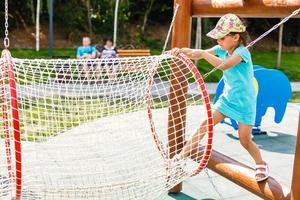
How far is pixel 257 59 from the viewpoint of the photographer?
14102mm

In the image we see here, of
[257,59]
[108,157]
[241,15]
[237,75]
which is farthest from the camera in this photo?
[257,59]

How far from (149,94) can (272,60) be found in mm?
11694

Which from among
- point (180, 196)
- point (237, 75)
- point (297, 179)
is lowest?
point (180, 196)

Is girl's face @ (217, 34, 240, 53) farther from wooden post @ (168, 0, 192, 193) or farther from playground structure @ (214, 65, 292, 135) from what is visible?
playground structure @ (214, 65, 292, 135)

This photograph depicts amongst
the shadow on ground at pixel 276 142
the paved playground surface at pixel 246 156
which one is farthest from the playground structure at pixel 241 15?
the shadow on ground at pixel 276 142

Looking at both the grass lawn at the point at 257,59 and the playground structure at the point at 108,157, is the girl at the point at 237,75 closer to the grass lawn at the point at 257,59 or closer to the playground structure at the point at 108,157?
the playground structure at the point at 108,157

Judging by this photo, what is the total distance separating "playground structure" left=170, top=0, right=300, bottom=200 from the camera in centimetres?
256

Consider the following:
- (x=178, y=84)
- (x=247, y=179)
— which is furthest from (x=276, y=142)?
(x=247, y=179)

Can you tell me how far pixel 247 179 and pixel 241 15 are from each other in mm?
1002

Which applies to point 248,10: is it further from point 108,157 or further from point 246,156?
point 246,156

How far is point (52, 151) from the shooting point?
3027 millimetres

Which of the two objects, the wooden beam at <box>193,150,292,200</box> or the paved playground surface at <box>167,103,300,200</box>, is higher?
the wooden beam at <box>193,150,292,200</box>

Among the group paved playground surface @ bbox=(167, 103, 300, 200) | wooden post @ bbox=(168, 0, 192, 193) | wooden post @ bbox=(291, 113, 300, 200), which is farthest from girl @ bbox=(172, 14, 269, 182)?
wooden post @ bbox=(168, 0, 192, 193)

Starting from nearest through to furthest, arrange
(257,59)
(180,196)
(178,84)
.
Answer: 1. (178,84)
2. (180,196)
3. (257,59)
